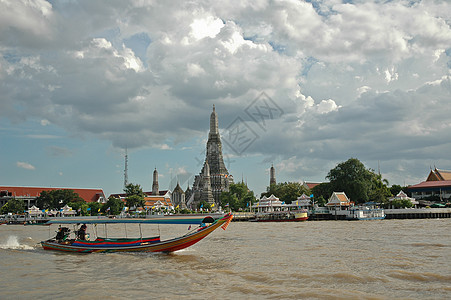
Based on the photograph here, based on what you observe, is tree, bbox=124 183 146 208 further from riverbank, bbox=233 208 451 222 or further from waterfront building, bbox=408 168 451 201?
waterfront building, bbox=408 168 451 201

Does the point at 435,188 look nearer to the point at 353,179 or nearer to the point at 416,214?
the point at 353,179

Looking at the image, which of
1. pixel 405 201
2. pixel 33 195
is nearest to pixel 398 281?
pixel 405 201

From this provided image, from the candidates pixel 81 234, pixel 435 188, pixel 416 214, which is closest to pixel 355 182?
pixel 416 214

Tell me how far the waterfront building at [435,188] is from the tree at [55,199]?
71.5 metres

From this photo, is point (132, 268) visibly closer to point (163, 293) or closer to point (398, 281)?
point (163, 293)

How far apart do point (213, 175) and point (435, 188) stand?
51386 mm

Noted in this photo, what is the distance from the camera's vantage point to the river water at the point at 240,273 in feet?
35.3

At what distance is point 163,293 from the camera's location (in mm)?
10828

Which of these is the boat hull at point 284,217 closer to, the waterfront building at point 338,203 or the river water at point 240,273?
the waterfront building at point 338,203

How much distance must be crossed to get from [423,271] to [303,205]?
57.8m

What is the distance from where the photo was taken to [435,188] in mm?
78750

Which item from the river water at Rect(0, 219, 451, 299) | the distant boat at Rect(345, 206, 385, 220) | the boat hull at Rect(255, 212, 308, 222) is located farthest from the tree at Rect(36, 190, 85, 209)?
the river water at Rect(0, 219, 451, 299)

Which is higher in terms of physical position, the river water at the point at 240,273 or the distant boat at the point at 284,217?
the river water at the point at 240,273

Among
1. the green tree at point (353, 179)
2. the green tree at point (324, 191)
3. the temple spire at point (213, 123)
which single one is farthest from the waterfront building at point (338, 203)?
the temple spire at point (213, 123)
